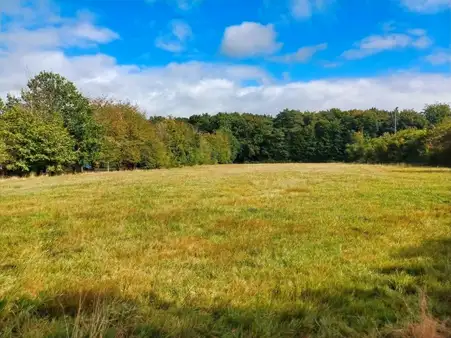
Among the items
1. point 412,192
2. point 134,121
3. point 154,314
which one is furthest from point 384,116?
point 154,314

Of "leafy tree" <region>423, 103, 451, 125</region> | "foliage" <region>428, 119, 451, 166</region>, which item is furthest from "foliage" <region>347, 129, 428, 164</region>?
"leafy tree" <region>423, 103, 451, 125</region>

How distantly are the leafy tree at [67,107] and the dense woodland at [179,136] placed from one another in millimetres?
124

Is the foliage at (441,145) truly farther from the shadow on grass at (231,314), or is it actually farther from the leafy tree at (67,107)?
the shadow on grass at (231,314)

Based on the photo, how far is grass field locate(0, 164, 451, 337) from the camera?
4.55 m

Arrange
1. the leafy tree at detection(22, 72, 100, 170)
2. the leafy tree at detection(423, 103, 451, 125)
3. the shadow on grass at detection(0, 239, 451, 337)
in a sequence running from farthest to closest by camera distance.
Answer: the leafy tree at detection(423, 103, 451, 125) < the leafy tree at detection(22, 72, 100, 170) < the shadow on grass at detection(0, 239, 451, 337)

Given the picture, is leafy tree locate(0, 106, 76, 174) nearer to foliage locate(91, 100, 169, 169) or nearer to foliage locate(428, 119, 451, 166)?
foliage locate(91, 100, 169, 169)

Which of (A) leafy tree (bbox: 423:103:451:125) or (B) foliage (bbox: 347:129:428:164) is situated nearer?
(B) foliage (bbox: 347:129:428:164)

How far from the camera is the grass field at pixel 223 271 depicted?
4547 millimetres

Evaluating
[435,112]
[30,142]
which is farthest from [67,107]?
[435,112]

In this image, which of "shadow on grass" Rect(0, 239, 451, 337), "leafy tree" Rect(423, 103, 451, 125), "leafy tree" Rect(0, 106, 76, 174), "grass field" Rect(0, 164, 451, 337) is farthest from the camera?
"leafy tree" Rect(423, 103, 451, 125)

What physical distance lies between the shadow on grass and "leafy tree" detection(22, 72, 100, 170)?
49212 millimetres

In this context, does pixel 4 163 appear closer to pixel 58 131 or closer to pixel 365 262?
pixel 58 131

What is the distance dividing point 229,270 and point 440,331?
3541 millimetres

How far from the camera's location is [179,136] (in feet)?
262
